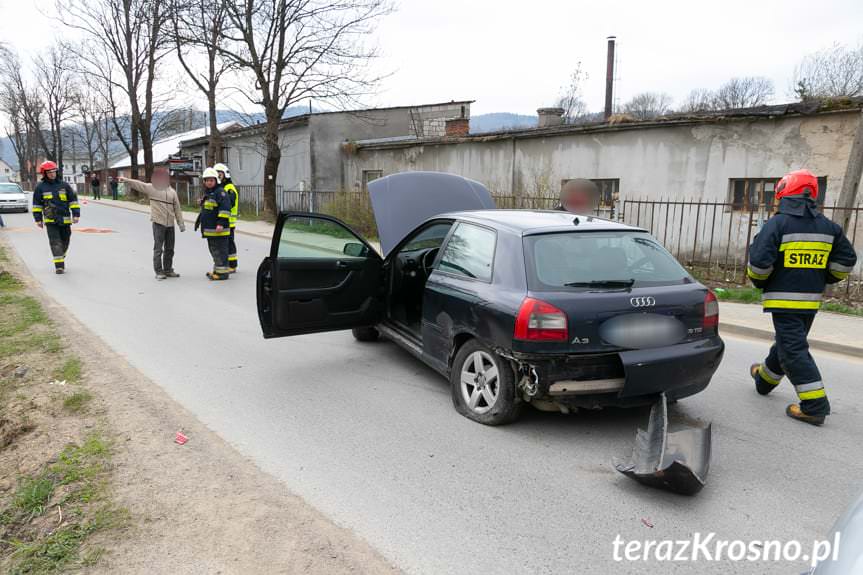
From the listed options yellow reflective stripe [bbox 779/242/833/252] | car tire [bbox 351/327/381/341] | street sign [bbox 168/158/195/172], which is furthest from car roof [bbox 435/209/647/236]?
street sign [bbox 168/158/195/172]

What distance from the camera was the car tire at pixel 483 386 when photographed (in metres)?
4.03

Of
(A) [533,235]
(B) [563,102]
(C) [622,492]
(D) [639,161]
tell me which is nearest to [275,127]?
(D) [639,161]

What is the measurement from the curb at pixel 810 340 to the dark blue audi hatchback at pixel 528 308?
340cm

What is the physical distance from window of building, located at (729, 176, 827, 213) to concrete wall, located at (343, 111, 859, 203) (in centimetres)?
15

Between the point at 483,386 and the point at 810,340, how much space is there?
4.64 meters

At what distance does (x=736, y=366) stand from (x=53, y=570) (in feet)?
18.7

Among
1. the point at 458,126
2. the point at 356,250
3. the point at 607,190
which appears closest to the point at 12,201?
the point at 458,126

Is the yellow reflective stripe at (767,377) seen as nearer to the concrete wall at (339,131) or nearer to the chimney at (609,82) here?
the concrete wall at (339,131)

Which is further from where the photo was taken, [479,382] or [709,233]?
[709,233]

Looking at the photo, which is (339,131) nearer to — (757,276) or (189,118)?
(757,276)

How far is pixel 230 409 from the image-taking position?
4520 mm

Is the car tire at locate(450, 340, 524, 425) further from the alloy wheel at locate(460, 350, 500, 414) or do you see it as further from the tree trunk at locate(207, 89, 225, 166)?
the tree trunk at locate(207, 89, 225, 166)

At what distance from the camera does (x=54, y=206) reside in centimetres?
1019

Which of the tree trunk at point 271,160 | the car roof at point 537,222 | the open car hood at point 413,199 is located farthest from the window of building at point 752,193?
the tree trunk at point 271,160
